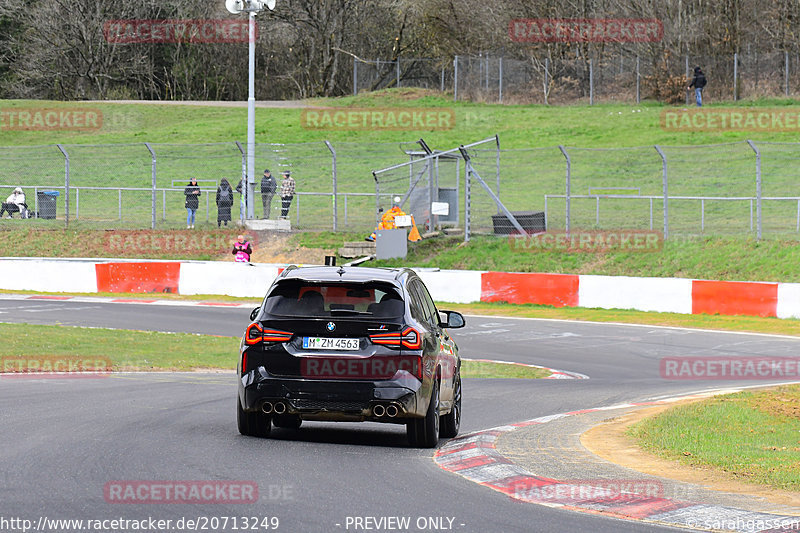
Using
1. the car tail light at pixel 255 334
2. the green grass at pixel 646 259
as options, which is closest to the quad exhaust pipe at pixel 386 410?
the car tail light at pixel 255 334

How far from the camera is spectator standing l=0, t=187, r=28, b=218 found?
37594mm

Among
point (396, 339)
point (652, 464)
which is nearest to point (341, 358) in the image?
point (396, 339)

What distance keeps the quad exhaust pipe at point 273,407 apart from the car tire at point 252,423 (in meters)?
0.38

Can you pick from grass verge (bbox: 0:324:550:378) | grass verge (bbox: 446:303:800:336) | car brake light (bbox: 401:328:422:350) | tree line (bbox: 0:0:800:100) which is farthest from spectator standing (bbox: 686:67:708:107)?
car brake light (bbox: 401:328:422:350)

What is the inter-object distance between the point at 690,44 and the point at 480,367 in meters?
41.1

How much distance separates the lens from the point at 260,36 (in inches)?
2731

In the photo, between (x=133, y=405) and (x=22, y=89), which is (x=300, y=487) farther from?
(x=22, y=89)

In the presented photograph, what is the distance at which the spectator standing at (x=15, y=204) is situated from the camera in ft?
123

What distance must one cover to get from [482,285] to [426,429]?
1819 cm

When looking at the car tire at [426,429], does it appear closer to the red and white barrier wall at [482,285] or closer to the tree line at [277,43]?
the red and white barrier wall at [482,285]

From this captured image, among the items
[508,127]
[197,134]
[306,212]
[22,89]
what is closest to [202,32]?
[22,89]

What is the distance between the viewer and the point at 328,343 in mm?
9453

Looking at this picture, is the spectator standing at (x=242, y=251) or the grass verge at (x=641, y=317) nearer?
the grass verge at (x=641, y=317)

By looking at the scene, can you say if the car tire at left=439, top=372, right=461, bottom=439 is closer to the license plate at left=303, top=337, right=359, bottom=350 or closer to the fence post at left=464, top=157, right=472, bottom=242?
the license plate at left=303, top=337, right=359, bottom=350
